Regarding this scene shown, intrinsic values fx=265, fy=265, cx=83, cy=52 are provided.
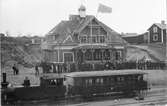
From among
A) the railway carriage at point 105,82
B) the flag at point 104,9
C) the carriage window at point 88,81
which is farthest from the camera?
the carriage window at point 88,81

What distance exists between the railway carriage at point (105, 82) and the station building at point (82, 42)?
11.9 inches

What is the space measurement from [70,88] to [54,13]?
4.42ft

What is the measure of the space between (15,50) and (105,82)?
188cm

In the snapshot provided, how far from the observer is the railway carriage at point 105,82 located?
4.76m

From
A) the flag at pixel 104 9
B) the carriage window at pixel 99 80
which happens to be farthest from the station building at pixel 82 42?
the carriage window at pixel 99 80

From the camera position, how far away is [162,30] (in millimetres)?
5266

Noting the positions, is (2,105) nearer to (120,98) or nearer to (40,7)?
(40,7)

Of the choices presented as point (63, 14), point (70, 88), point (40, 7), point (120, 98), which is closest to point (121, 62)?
point (120, 98)

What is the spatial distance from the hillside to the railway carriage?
37.1 inches

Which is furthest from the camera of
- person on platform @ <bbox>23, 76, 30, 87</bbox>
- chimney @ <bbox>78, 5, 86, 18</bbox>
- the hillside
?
chimney @ <bbox>78, 5, 86, 18</bbox>

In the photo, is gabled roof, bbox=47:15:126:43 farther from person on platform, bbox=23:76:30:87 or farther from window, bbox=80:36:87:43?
person on platform, bbox=23:76:30:87

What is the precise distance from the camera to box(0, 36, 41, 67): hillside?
397cm

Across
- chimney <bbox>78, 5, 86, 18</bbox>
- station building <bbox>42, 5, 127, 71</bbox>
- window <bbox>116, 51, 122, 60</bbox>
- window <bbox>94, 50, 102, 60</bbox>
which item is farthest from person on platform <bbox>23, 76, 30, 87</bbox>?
window <bbox>116, 51, 122, 60</bbox>

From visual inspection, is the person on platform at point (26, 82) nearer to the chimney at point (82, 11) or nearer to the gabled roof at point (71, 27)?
the gabled roof at point (71, 27)
